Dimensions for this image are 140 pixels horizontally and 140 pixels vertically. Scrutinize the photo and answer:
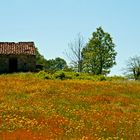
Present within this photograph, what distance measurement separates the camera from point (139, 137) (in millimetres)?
17219

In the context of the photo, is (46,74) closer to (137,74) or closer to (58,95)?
(58,95)

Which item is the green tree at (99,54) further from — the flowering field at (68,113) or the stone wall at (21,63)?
the flowering field at (68,113)

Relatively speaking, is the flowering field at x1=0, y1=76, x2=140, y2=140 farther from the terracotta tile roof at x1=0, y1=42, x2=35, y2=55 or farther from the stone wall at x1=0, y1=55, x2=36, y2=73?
the terracotta tile roof at x1=0, y1=42, x2=35, y2=55

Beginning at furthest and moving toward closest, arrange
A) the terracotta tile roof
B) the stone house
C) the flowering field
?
the terracotta tile roof < the stone house < the flowering field

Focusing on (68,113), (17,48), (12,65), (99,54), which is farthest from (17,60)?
(68,113)

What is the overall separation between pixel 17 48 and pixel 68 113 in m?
45.7

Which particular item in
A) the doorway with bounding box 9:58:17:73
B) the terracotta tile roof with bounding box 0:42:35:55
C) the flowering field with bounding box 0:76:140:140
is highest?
the terracotta tile roof with bounding box 0:42:35:55

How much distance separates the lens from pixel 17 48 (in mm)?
68875

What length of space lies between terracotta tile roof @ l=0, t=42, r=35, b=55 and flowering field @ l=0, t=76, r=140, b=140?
87.1 ft

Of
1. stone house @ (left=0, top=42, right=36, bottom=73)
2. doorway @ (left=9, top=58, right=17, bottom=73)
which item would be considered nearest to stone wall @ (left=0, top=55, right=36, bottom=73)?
stone house @ (left=0, top=42, right=36, bottom=73)

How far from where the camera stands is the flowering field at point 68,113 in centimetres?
1725

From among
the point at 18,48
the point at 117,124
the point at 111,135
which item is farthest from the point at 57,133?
the point at 18,48

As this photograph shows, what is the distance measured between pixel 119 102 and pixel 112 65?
189 ft

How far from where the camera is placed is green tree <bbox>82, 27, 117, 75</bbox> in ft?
293
